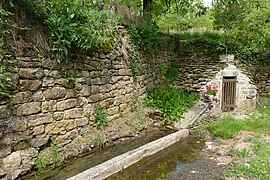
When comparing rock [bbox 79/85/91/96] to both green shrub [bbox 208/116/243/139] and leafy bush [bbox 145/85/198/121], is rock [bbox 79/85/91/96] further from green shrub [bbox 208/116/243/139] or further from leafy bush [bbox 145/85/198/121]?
green shrub [bbox 208/116/243/139]

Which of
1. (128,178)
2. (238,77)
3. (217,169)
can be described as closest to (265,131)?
(217,169)

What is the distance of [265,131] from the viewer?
600 cm

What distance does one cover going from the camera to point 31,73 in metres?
3.61

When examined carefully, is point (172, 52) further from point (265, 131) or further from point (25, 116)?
point (25, 116)

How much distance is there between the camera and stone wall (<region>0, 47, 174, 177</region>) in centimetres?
338

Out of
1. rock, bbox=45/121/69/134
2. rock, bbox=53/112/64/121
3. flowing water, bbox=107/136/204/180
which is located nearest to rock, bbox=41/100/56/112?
rock, bbox=53/112/64/121

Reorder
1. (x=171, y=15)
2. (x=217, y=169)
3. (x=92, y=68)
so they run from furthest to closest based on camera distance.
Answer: (x=171, y=15), (x=92, y=68), (x=217, y=169)

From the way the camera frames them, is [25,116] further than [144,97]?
No

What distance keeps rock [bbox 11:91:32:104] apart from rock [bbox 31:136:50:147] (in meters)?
0.65

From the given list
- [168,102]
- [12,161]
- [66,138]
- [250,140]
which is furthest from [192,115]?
[12,161]

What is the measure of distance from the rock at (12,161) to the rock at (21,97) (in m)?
0.75

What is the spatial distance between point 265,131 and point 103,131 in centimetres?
413

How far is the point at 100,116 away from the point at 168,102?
2.63 meters

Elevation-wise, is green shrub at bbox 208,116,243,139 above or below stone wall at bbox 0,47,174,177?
below
